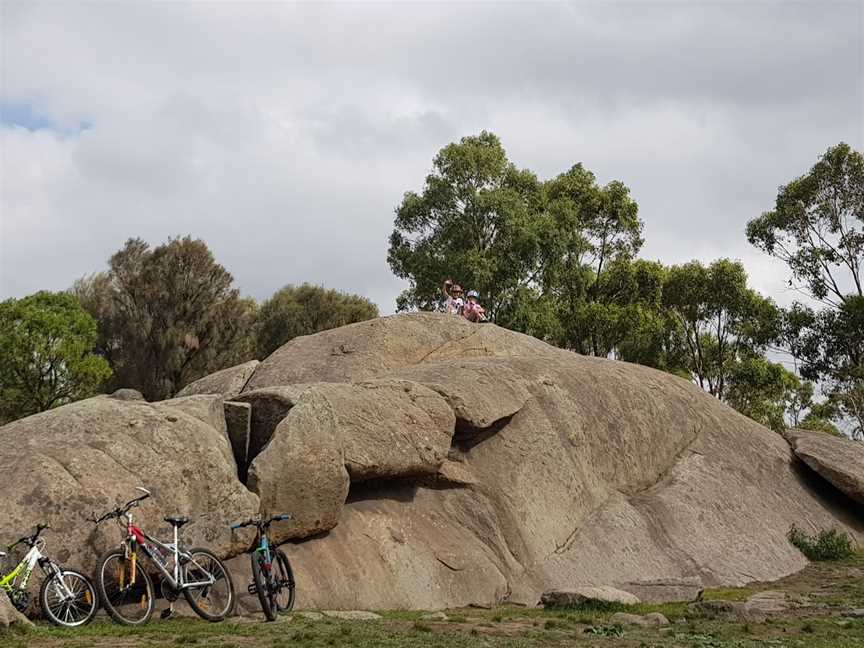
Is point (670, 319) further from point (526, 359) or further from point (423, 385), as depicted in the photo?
point (423, 385)

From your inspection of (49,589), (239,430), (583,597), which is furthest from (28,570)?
(583,597)

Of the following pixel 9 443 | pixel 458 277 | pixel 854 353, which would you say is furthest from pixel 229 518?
pixel 854 353

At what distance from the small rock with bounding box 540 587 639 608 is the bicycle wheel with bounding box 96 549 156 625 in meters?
8.18

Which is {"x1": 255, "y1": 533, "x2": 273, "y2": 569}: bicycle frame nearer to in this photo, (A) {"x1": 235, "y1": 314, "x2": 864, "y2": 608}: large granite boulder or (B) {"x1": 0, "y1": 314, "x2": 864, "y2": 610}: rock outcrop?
(B) {"x1": 0, "y1": 314, "x2": 864, "y2": 610}: rock outcrop

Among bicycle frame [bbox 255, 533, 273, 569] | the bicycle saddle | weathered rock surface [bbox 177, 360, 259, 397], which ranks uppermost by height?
weathered rock surface [bbox 177, 360, 259, 397]

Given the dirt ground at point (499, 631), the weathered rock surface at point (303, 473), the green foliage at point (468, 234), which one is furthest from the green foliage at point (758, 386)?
the weathered rock surface at point (303, 473)

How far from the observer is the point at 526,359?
2973 centimetres

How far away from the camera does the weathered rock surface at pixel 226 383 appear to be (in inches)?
1198

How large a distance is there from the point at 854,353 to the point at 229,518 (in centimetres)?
4429

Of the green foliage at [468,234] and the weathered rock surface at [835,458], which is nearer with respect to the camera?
the weathered rock surface at [835,458]

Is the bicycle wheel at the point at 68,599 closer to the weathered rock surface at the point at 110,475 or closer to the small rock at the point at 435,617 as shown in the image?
the weathered rock surface at the point at 110,475

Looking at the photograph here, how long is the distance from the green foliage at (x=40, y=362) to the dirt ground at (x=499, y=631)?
39496 mm

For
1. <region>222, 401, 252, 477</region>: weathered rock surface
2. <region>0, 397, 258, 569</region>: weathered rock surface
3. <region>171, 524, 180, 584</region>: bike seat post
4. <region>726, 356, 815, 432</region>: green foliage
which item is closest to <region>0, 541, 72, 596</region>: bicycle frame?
<region>0, 397, 258, 569</region>: weathered rock surface

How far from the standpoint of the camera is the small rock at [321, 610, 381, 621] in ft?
60.1
